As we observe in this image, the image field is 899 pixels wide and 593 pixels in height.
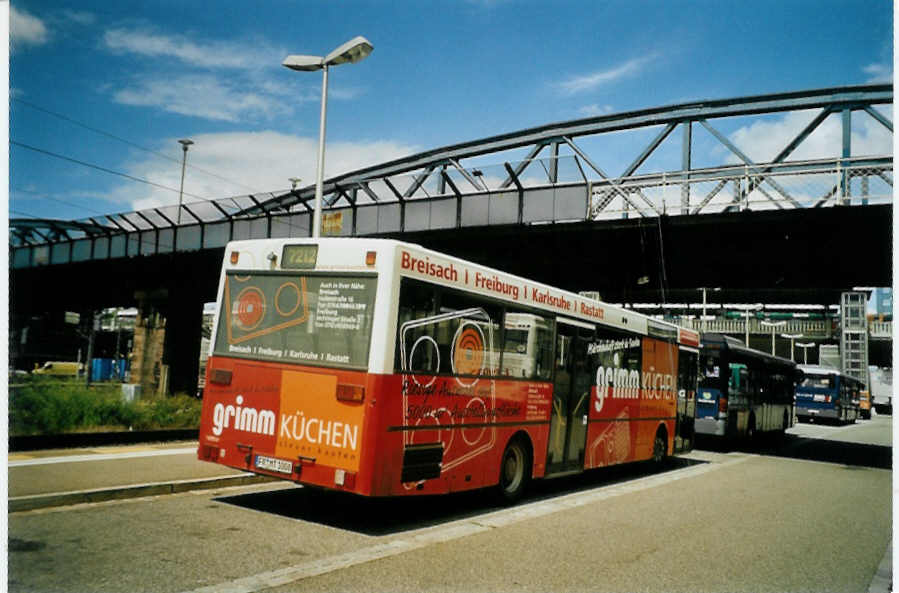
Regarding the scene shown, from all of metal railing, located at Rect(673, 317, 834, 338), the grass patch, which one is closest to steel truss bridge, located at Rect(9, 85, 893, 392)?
the grass patch

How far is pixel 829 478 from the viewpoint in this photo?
15.4 m

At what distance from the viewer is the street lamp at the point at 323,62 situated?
56.2 feet

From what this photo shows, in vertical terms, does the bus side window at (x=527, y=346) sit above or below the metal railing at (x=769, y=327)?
below

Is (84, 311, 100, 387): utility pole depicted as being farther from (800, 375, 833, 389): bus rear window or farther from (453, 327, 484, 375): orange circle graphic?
(800, 375, 833, 389): bus rear window

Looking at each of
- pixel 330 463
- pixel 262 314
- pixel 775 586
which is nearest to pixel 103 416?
pixel 262 314

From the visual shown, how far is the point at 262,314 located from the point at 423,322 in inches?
72.9

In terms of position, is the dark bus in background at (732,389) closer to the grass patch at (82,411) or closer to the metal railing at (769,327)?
the grass patch at (82,411)

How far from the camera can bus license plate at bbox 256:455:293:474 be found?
8008 mm

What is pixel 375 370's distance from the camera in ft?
25.2

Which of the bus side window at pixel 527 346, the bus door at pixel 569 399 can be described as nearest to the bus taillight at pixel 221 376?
the bus side window at pixel 527 346

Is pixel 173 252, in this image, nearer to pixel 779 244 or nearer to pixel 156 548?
pixel 779 244

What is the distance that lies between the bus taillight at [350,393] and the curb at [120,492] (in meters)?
1.63

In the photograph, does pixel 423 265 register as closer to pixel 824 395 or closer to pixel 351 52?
pixel 351 52

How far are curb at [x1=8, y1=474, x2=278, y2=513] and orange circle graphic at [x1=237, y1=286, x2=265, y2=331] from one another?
1815 millimetres
